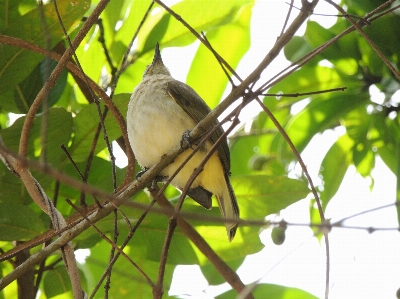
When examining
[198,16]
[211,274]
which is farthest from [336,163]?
[198,16]

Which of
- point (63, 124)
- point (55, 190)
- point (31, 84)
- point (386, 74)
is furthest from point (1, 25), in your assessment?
point (386, 74)

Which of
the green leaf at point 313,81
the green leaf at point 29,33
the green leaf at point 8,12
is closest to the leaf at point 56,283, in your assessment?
the green leaf at point 29,33

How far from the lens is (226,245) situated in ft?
10.5

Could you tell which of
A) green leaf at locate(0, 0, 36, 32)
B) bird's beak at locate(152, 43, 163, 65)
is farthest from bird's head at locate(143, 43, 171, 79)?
green leaf at locate(0, 0, 36, 32)


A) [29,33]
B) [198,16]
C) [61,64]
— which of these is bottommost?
[61,64]

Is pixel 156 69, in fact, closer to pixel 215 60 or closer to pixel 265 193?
pixel 215 60

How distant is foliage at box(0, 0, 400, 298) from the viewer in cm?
291

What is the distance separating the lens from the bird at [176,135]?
3.34 metres

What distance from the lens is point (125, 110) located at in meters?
3.24

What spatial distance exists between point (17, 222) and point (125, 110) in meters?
0.82

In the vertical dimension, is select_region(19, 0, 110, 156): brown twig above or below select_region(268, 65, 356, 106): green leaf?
below

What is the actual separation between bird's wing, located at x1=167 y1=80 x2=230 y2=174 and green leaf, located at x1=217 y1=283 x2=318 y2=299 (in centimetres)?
65

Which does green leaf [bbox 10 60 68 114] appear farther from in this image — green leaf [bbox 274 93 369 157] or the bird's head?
green leaf [bbox 274 93 369 157]

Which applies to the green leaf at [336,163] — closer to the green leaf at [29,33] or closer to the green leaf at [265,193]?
the green leaf at [265,193]
